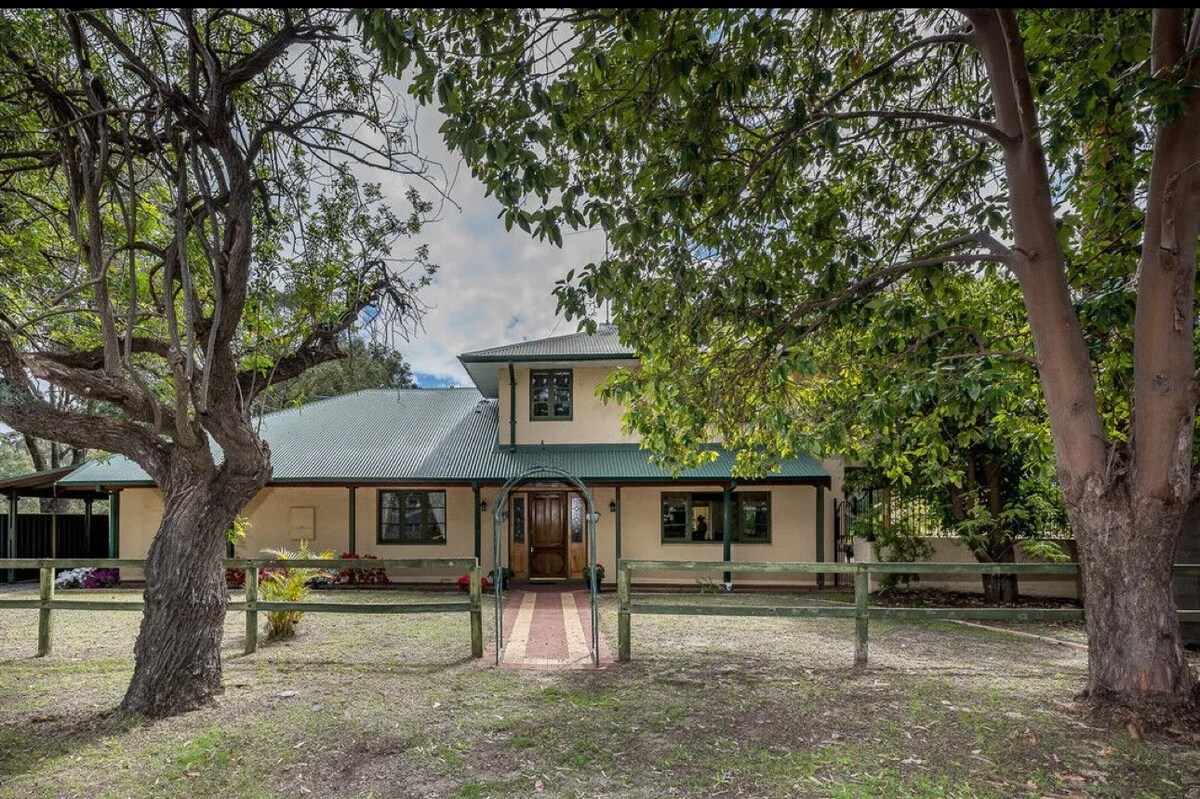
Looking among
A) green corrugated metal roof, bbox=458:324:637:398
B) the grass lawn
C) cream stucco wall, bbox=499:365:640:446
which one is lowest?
the grass lawn

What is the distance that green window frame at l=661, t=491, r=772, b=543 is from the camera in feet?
49.4

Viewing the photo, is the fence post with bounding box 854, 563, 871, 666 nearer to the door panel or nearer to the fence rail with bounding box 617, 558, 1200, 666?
the fence rail with bounding box 617, 558, 1200, 666

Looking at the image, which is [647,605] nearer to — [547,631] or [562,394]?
[547,631]

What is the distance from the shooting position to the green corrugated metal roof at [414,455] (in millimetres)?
14070

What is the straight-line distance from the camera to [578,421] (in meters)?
15.5

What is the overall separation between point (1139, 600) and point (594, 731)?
454 centimetres

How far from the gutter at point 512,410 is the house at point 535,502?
3 cm

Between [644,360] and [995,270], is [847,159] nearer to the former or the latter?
[995,270]

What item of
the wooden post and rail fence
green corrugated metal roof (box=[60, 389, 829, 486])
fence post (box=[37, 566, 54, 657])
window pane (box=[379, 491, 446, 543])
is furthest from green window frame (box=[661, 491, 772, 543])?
fence post (box=[37, 566, 54, 657])

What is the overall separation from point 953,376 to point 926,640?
15.8ft

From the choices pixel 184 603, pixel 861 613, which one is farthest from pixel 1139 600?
pixel 184 603

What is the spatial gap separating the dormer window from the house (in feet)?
0.08

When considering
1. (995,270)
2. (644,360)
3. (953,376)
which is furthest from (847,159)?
(644,360)

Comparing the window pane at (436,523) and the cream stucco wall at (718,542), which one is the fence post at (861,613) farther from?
the window pane at (436,523)
